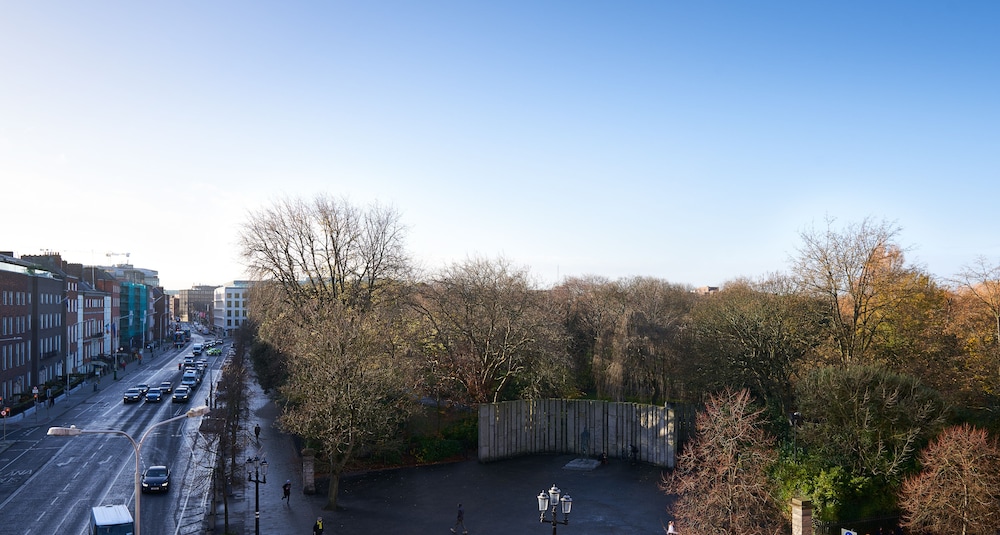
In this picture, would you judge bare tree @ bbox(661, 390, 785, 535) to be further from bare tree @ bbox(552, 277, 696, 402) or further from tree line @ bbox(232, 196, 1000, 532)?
bare tree @ bbox(552, 277, 696, 402)

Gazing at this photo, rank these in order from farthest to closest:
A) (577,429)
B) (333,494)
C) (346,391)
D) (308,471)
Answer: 1. (577,429)
2. (308,471)
3. (346,391)
4. (333,494)

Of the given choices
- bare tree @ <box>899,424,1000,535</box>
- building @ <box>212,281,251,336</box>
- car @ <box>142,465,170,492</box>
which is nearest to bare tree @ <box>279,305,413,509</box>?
car @ <box>142,465,170,492</box>

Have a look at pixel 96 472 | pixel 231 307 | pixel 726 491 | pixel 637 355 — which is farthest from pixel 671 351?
pixel 231 307

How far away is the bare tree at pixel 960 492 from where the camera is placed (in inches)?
894

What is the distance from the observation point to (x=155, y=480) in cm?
3250

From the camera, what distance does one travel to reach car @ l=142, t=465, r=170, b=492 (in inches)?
1273

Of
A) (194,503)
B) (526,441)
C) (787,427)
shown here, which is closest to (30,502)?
(194,503)

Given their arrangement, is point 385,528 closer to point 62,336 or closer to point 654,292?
point 654,292

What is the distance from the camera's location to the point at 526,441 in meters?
40.4

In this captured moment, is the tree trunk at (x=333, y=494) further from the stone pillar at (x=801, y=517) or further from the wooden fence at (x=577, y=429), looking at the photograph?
the stone pillar at (x=801, y=517)

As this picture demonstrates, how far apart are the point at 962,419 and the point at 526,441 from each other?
2161 centimetres

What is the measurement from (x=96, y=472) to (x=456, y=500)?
1997cm

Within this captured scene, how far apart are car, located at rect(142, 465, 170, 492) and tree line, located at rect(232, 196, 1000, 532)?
644cm

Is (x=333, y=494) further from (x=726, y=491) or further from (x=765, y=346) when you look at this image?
(x=765, y=346)
